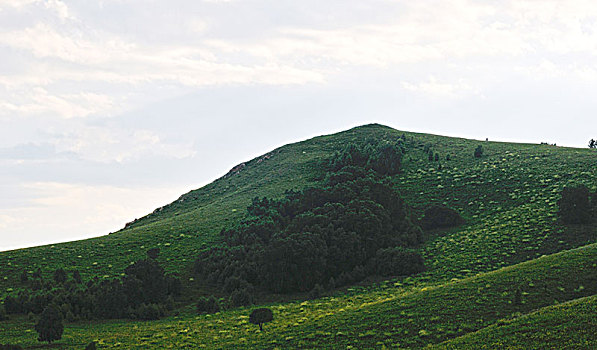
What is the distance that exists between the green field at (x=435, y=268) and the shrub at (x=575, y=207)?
5.50 feet

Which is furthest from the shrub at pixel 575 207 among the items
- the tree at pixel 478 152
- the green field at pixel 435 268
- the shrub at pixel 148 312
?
the shrub at pixel 148 312

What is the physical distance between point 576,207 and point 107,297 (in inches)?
2532

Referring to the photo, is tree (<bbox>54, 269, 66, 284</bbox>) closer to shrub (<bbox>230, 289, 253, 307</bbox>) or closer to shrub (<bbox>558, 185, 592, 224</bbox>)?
shrub (<bbox>230, 289, 253, 307</bbox>)

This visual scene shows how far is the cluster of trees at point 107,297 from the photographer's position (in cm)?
5566

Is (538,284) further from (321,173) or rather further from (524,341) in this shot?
(321,173)

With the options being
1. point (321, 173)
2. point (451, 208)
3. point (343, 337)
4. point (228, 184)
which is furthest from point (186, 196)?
point (343, 337)

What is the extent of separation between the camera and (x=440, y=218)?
8062 cm

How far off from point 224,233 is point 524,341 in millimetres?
64858

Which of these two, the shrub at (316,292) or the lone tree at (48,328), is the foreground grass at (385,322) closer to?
the lone tree at (48,328)

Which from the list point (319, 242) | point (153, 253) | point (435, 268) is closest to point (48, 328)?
point (319, 242)

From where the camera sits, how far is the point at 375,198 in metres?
82.8

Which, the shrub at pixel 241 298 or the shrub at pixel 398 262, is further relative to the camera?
the shrub at pixel 398 262

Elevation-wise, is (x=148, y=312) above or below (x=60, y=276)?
below

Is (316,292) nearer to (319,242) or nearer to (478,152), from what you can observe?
(319,242)
